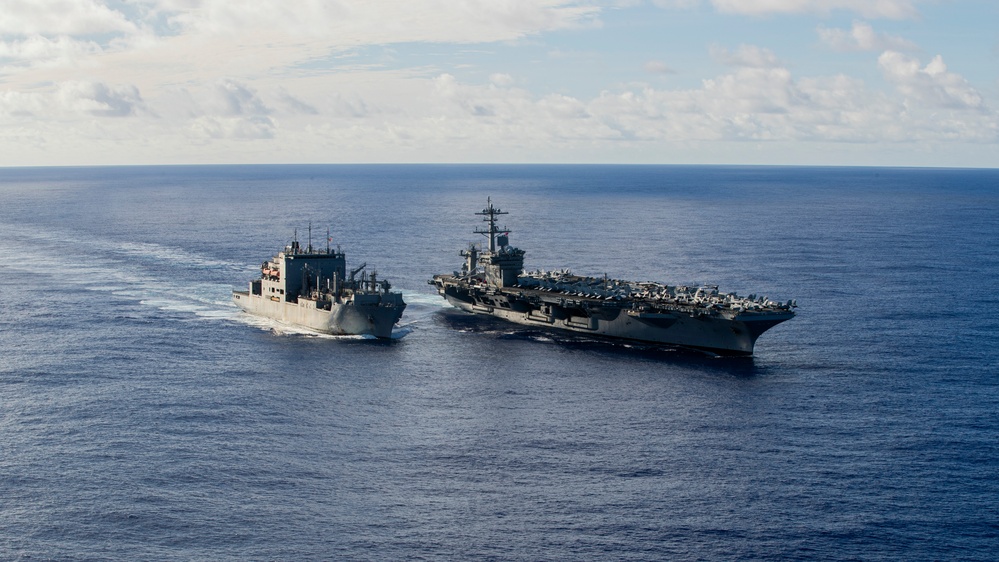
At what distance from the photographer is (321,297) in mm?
82438

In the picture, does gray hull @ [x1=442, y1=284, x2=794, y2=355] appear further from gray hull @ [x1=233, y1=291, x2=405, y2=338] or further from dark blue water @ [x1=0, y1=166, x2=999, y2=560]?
gray hull @ [x1=233, y1=291, x2=405, y2=338]

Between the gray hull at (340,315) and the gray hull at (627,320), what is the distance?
459 inches

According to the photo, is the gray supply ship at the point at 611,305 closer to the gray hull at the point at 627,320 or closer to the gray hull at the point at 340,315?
the gray hull at the point at 627,320

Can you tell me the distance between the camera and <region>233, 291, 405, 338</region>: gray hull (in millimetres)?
77625

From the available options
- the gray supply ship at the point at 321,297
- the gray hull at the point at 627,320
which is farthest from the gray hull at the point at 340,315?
the gray hull at the point at 627,320

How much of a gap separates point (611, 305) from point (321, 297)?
23440 millimetres

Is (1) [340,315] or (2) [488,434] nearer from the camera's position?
(2) [488,434]

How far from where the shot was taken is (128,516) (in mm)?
41562

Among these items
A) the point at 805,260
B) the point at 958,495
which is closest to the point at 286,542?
the point at 958,495

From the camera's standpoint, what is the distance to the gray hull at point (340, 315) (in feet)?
255

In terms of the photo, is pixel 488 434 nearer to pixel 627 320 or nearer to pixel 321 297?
pixel 627 320

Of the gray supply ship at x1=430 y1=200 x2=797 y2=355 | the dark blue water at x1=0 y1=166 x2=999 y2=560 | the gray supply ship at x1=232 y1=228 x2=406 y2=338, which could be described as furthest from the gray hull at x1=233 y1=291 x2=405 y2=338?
the gray supply ship at x1=430 y1=200 x2=797 y2=355

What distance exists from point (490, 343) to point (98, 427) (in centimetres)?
3150

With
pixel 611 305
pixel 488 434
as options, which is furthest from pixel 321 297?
pixel 488 434
